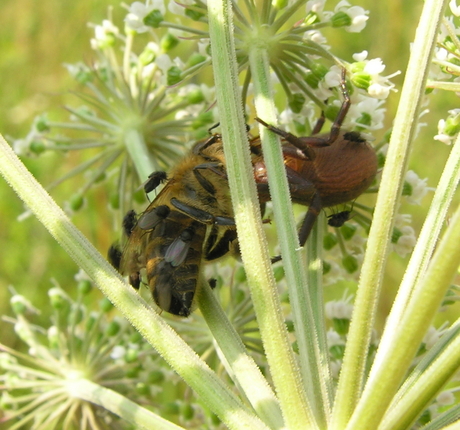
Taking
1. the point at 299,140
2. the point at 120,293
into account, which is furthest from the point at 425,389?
the point at 299,140

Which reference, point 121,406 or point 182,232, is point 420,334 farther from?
point 121,406

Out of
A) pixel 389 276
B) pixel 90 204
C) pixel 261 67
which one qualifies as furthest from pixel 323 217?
pixel 90 204

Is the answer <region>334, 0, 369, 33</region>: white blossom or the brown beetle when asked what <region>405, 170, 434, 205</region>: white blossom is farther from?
<region>334, 0, 369, 33</region>: white blossom

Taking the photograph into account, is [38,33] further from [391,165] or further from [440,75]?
[391,165]

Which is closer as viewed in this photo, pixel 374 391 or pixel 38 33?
pixel 374 391

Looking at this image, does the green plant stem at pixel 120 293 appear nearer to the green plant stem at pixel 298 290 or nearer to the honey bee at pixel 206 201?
the green plant stem at pixel 298 290

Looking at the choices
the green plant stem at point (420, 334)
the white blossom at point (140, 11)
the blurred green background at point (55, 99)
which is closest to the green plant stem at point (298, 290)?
the green plant stem at point (420, 334)
